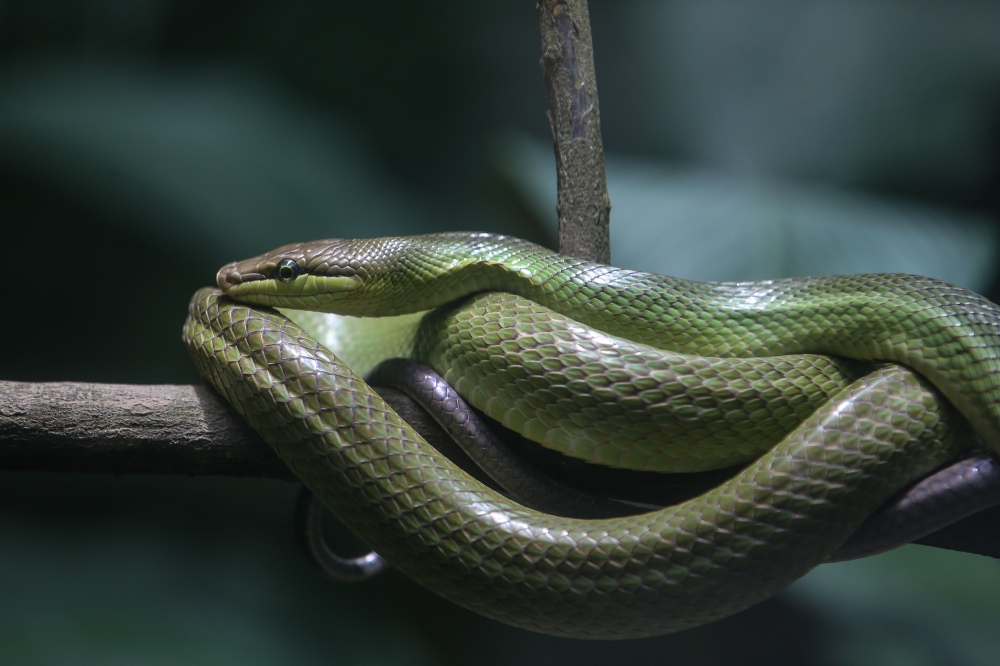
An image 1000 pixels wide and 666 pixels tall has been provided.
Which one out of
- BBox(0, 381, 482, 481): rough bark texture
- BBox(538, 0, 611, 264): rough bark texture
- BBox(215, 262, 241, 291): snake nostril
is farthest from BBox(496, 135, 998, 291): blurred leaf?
BBox(0, 381, 482, 481): rough bark texture

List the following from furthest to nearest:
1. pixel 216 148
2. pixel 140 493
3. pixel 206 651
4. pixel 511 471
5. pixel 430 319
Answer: pixel 216 148, pixel 140 493, pixel 206 651, pixel 430 319, pixel 511 471

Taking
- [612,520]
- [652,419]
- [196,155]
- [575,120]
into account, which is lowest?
[612,520]

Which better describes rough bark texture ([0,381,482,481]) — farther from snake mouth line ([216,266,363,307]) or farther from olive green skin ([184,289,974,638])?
snake mouth line ([216,266,363,307])

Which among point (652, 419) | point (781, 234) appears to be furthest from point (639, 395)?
point (781, 234)

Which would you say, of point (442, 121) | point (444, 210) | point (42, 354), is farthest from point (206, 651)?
point (442, 121)

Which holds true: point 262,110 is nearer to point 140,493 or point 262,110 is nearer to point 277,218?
point 277,218

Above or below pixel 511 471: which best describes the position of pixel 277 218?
above

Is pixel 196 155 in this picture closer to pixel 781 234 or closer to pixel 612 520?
pixel 781 234
